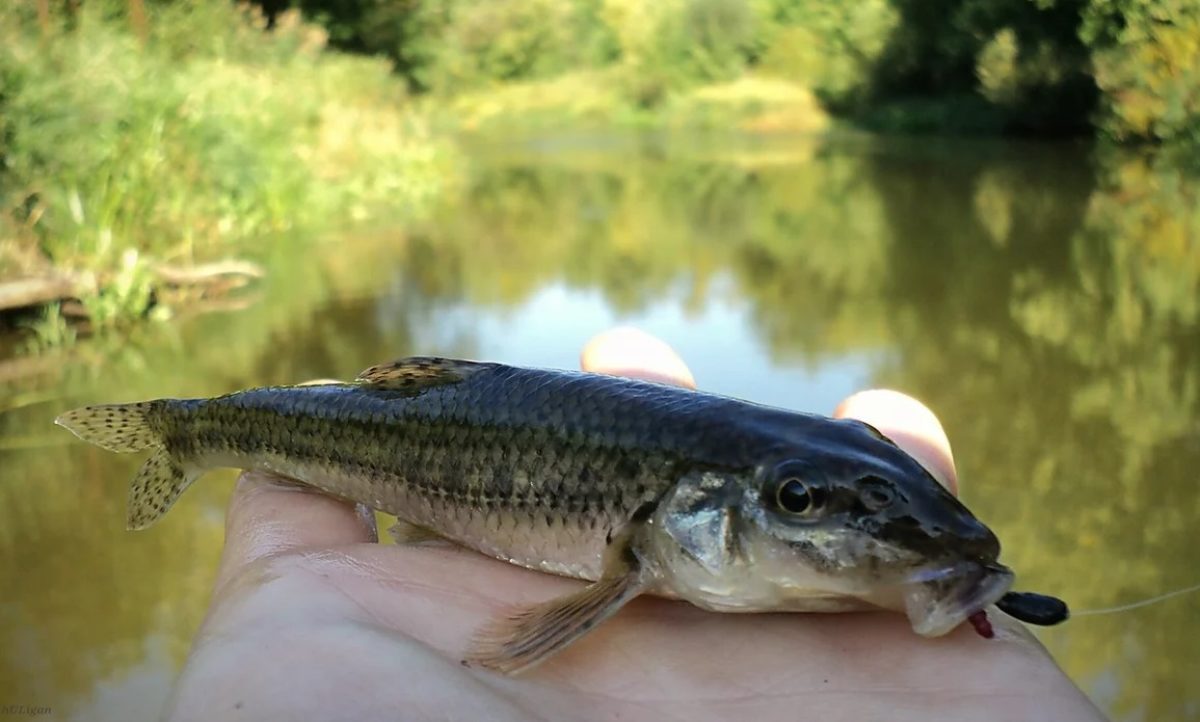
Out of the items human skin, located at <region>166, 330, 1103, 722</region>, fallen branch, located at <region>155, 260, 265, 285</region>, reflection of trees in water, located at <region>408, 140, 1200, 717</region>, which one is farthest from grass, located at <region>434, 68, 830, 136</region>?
human skin, located at <region>166, 330, 1103, 722</region>

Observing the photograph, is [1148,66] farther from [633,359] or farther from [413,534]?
[413,534]

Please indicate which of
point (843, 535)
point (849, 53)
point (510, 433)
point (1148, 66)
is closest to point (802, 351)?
point (510, 433)

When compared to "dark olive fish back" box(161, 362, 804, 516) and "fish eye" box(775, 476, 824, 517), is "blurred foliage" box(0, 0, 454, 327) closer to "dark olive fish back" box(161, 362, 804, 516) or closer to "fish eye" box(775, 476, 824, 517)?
"dark olive fish back" box(161, 362, 804, 516)

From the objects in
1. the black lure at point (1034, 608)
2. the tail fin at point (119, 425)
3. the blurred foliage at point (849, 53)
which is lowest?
the blurred foliage at point (849, 53)

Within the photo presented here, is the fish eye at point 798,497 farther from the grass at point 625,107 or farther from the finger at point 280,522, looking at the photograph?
the grass at point 625,107

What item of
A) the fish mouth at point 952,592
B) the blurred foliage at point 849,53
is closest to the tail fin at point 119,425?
the fish mouth at point 952,592

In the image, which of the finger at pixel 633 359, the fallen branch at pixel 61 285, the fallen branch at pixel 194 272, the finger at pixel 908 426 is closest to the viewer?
the finger at pixel 908 426
